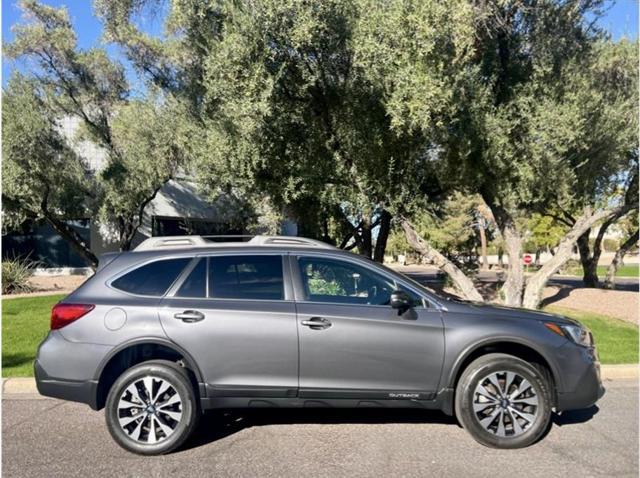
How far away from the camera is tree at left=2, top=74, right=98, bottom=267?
13.8m

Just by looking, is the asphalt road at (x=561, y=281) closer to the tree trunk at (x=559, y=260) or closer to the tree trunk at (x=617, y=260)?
the tree trunk at (x=617, y=260)

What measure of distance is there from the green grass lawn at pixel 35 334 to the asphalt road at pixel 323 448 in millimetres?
1853

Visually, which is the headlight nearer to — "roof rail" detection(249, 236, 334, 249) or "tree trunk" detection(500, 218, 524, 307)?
"roof rail" detection(249, 236, 334, 249)

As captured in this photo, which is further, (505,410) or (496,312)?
(496,312)

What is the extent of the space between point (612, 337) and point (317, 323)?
697 centimetres

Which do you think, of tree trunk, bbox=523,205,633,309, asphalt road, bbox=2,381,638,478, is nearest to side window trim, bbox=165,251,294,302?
asphalt road, bbox=2,381,638,478

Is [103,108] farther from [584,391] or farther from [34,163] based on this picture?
[584,391]

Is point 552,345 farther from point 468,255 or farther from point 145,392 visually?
point 468,255

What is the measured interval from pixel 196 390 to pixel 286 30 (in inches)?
232

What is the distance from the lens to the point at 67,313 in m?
4.49

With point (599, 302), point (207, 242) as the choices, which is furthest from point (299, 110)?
point (599, 302)

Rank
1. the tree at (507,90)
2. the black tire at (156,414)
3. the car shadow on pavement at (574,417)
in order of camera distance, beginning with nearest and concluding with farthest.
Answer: the black tire at (156,414) < the car shadow on pavement at (574,417) < the tree at (507,90)

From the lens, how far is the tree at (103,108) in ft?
48.0

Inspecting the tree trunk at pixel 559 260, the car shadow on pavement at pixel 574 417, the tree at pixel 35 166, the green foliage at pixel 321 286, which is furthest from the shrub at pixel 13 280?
the car shadow on pavement at pixel 574 417
